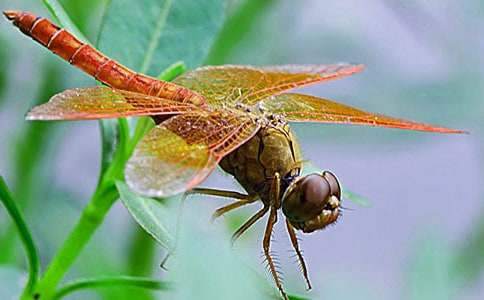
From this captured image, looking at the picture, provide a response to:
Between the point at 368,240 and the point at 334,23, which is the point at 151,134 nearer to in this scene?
the point at 334,23

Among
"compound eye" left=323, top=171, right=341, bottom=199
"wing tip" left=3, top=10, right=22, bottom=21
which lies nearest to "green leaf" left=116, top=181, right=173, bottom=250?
"compound eye" left=323, top=171, right=341, bottom=199

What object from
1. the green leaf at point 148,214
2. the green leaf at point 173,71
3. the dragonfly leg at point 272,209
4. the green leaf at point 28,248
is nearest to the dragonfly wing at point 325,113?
the dragonfly leg at point 272,209

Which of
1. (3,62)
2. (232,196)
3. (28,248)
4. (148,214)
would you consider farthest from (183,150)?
(3,62)

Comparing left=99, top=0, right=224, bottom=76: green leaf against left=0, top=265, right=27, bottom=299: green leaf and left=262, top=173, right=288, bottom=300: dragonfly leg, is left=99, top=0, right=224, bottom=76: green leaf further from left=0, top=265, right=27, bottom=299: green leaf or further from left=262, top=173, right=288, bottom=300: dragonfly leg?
left=0, top=265, right=27, bottom=299: green leaf

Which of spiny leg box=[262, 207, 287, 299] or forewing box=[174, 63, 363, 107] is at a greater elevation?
forewing box=[174, 63, 363, 107]

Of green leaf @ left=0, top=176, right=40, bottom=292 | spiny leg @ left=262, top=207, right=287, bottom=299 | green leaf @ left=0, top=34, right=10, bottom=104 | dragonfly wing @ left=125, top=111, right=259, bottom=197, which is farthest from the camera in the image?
green leaf @ left=0, top=34, right=10, bottom=104

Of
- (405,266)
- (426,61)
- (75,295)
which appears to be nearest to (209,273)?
(405,266)

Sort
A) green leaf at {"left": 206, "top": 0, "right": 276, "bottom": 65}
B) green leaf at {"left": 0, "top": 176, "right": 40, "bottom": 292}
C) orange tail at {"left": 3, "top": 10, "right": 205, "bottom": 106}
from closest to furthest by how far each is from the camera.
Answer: green leaf at {"left": 0, "top": 176, "right": 40, "bottom": 292} < orange tail at {"left": 3, "top": 10, "right": 205, "bottom": 106} < green leaf at {"left": 206, "top": 0, "right": 276, "bottom": 65}
